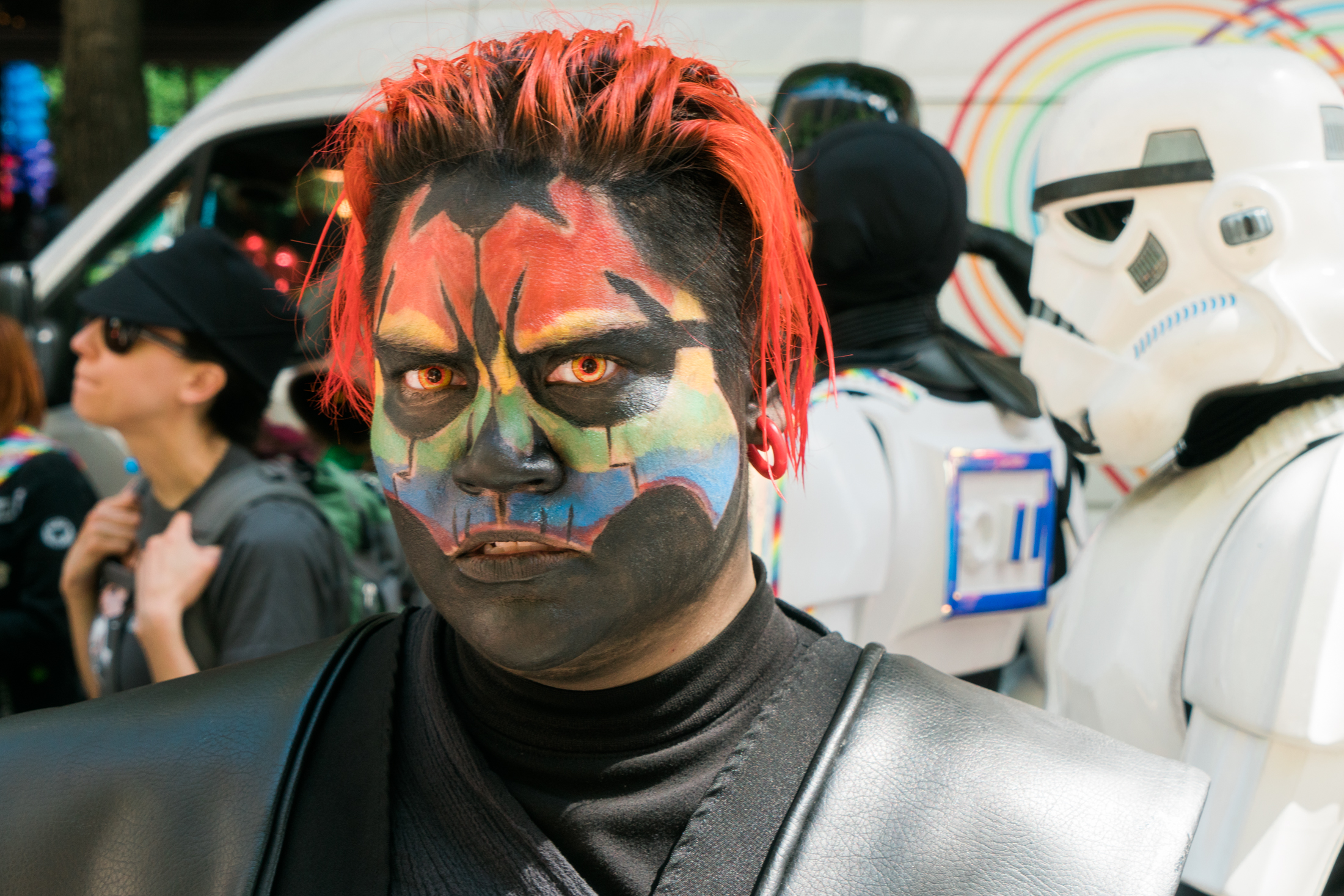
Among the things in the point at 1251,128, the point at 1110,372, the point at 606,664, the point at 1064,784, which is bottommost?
the point at 1064,784

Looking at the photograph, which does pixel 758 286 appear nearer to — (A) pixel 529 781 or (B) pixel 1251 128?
(A) pixel 529 781

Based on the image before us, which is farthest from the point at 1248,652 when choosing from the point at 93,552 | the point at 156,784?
the point at 93,552

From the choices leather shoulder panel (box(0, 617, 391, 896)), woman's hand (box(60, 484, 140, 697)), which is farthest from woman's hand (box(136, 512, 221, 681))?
leather shoulder panel (box(0, 617, 391, 896))

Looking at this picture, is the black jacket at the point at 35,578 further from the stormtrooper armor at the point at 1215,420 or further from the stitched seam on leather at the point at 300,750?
the stormtrooper armor at the point at 1215,420

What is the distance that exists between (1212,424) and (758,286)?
0.90m

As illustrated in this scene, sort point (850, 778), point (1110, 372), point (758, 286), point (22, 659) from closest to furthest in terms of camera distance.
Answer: point (850, 778) < point (758, 286) < point (1110, 372) < point (22, 659)

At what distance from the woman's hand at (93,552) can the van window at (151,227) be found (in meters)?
2.04

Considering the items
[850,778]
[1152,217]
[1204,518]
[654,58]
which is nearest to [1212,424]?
[1204,518]

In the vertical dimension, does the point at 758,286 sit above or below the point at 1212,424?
above

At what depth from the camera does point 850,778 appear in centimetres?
120

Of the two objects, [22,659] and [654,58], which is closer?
[654,58]

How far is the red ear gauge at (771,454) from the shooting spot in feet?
4.51

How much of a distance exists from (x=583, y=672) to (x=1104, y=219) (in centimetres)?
121

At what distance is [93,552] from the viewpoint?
9.08ft
